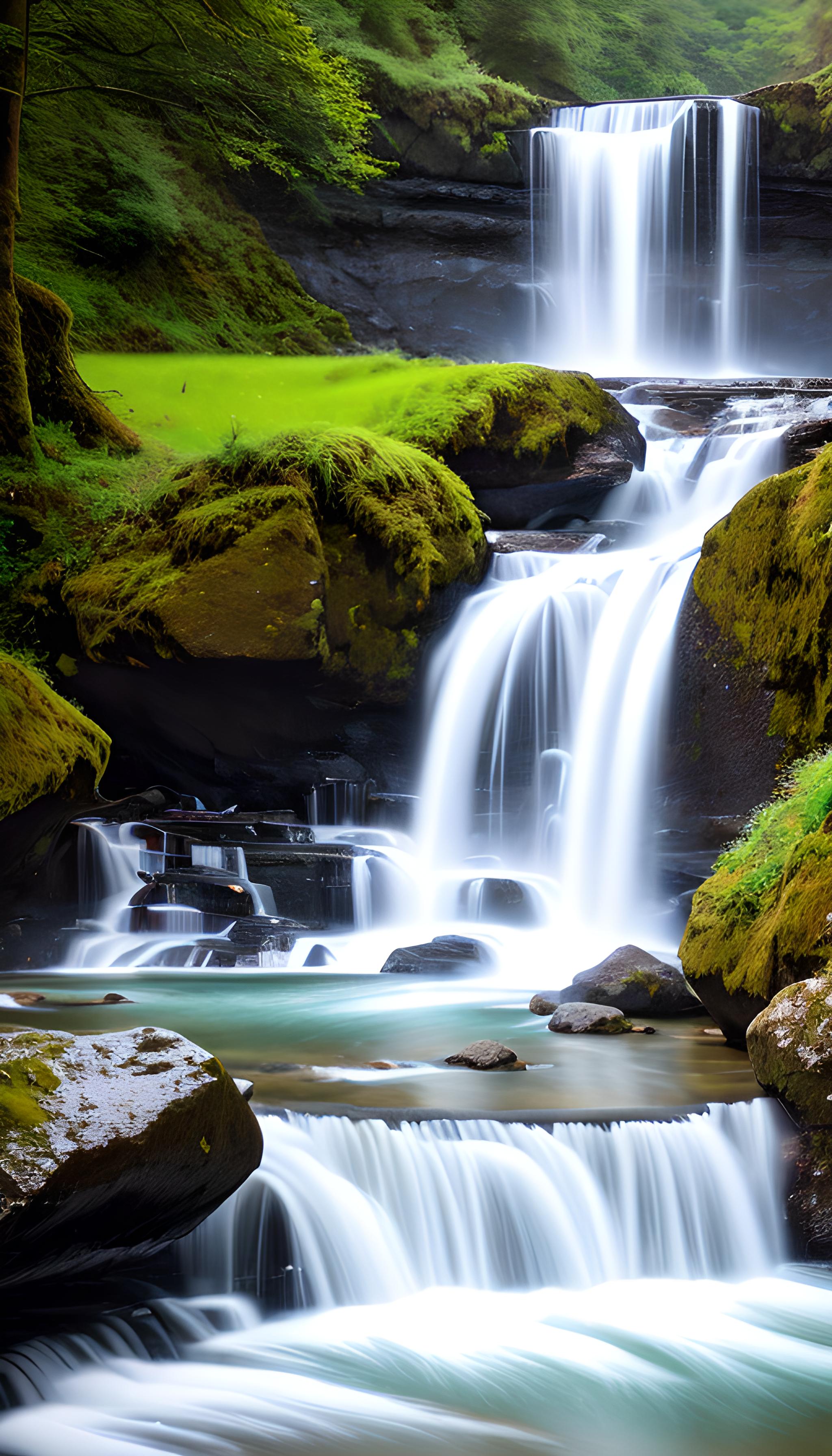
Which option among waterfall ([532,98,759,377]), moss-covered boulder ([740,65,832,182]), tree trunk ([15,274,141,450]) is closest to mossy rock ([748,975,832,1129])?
tree trunk ([15,274,141,450])

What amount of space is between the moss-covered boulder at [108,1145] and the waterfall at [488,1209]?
0.23 metres

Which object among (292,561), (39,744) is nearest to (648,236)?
(292,561)

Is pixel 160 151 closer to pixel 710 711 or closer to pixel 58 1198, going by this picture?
pixel 710 711

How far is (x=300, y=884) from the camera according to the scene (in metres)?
8.44

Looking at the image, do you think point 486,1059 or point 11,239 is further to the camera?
point 11,239

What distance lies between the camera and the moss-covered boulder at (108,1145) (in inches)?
111

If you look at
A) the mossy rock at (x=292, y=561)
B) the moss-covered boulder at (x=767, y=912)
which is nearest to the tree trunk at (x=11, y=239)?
the mossy rock at (x=292, y=561)

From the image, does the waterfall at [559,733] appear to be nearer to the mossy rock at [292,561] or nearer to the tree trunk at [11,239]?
the mossy rock at [292,561]

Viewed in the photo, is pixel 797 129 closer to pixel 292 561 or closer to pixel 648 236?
pixel 648 236

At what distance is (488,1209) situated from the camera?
3.68 meters

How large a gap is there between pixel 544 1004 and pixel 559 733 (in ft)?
12.4

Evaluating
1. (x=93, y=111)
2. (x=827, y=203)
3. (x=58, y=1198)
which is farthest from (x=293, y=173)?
(x=58, y=1198)

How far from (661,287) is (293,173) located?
8442 mm

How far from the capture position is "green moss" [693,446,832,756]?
7.38 m
